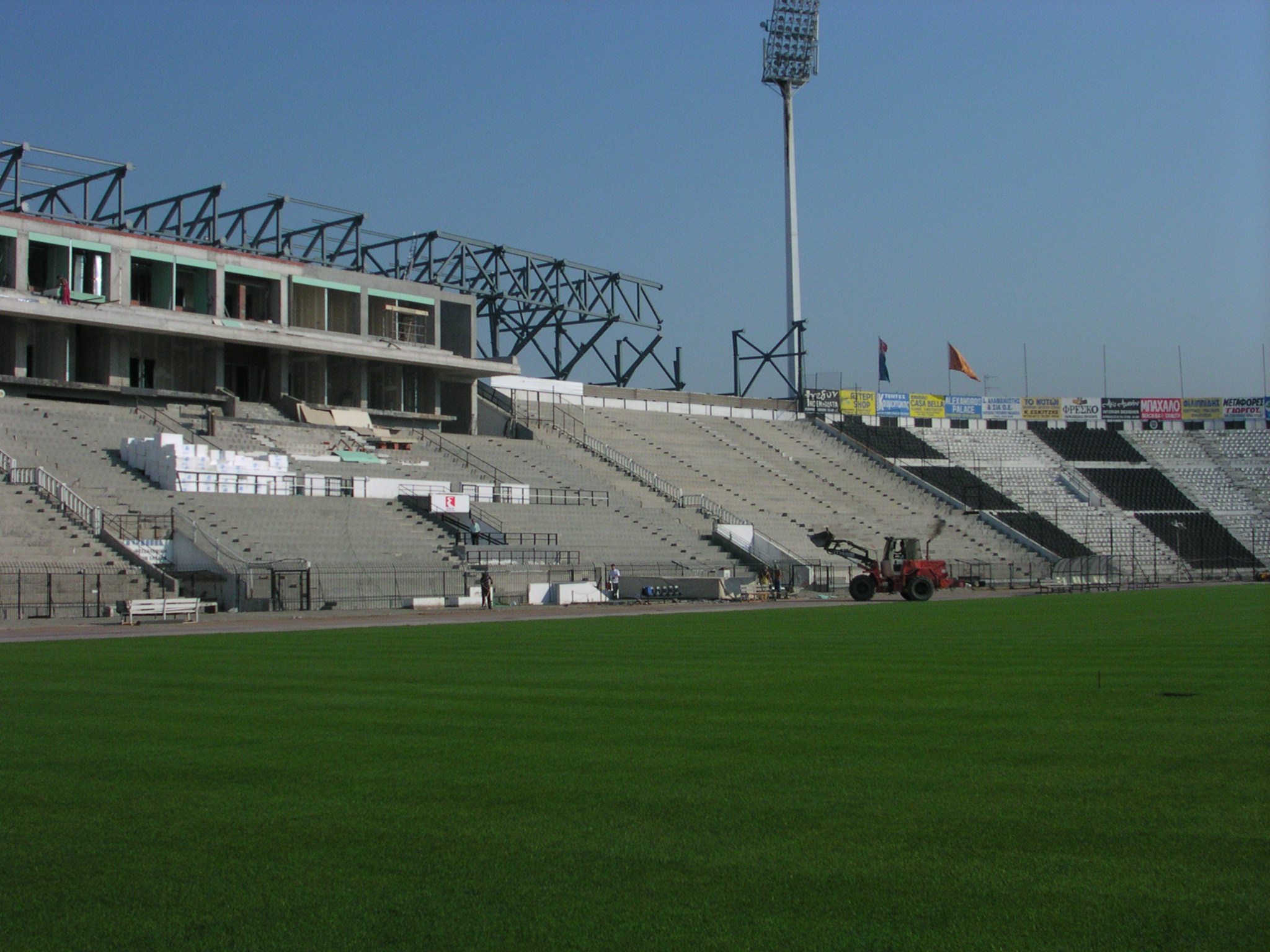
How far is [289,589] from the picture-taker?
3950 cm

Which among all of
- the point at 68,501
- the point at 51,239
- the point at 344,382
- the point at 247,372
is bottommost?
the point at 68,501

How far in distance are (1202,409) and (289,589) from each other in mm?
71561

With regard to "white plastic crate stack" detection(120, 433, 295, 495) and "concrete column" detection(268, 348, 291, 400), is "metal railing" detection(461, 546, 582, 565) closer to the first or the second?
"white plastic crate stack" detection(120, 433, 295, 495)

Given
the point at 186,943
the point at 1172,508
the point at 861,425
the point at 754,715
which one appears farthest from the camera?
the point at 861,425

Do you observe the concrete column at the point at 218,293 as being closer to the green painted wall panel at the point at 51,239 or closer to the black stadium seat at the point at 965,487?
the green painted wall panel at the point at 51,239

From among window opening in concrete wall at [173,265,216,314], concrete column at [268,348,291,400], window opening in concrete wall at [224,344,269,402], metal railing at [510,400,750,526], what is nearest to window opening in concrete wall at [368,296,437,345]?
concrete column at [268,348,291,400]

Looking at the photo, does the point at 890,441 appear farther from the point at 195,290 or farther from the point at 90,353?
the point at 90,353

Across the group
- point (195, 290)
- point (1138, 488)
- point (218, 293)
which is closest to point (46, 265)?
point (195, 290)

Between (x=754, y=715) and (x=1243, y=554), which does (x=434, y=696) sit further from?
(x=1243, y=554)

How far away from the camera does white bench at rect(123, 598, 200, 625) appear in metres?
32.4

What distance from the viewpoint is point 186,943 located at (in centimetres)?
522

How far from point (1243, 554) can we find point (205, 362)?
189 ft

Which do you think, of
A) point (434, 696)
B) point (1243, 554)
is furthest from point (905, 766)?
point (1243, 554)

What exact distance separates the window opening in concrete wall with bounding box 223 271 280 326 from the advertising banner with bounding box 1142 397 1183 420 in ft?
197
